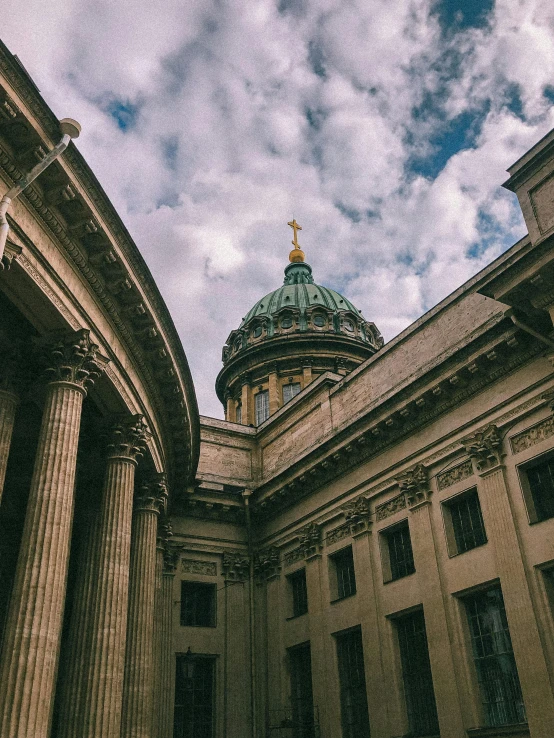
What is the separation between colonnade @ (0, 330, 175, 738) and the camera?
423 inches

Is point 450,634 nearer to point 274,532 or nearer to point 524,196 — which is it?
point 274,532

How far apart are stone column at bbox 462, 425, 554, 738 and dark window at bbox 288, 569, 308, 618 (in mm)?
8402

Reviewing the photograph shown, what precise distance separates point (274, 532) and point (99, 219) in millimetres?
15370

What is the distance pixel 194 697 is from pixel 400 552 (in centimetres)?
873

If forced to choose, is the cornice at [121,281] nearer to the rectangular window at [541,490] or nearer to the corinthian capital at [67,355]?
the corinthian capital at [67,355]

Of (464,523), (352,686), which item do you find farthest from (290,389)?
(464,523)

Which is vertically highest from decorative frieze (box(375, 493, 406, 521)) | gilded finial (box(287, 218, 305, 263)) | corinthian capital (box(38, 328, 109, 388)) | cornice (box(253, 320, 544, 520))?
gilded finial (box(287, 218, 305, 263))

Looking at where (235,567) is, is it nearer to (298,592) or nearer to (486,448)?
(298,592)

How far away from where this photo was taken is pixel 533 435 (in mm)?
16812

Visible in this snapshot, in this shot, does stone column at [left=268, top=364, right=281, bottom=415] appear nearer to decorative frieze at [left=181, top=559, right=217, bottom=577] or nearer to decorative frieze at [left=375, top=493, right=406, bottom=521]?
decorative frieze at [left=181, top=559, right=217, bottom=577]

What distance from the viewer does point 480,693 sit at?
16.4 m

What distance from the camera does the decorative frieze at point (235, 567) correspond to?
81.7 ft

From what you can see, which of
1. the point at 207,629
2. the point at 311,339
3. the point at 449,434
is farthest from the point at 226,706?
the point at 311,339

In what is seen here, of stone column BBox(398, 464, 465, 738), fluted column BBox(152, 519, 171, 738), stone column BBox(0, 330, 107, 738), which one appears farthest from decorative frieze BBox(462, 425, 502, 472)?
stone column BBox(0, 330, 107, 738)
